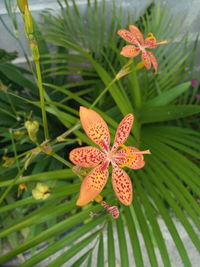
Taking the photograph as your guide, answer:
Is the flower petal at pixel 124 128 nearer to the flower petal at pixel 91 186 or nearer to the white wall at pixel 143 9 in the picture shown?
the flower petal at pixel 91 186

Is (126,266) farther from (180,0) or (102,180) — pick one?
(180,0)

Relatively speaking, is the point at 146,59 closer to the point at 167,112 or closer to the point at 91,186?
the point at 167,112

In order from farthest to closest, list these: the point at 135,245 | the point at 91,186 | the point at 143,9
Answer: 1. the point at 143,9
2. the point at 135,245
3. the point at 91,186

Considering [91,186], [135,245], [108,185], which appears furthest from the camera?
[108,185]

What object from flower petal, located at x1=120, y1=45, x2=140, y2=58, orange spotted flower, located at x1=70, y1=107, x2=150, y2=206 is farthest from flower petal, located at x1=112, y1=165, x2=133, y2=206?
flower petal, located at x1=120, y1=45, x2=140, y2=58

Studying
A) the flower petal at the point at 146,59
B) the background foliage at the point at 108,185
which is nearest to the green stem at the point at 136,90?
the background foliage at the point at 108,185

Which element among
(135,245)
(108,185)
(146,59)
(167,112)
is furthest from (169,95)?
(135,245)

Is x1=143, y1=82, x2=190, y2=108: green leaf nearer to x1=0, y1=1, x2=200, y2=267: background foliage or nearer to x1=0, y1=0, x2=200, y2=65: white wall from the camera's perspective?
x1=0, y1=1, x2=200, y2=267: background foliage
